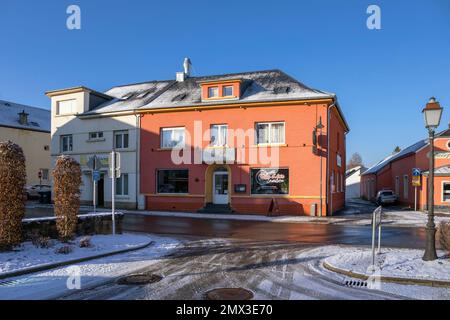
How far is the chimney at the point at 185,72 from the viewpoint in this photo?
99.6ft

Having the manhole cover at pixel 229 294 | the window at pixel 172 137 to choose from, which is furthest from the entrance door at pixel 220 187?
the manhole cover at pixel 229 294

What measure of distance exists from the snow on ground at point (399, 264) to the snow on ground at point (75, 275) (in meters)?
4.41

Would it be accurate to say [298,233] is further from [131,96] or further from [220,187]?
[131,96]

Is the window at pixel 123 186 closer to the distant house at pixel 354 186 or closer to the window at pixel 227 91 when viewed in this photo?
the window at pixel 227 91

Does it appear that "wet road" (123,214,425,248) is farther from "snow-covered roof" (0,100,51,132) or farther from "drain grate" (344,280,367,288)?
"snow-covered roof" (0,100,51,132)

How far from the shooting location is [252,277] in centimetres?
745

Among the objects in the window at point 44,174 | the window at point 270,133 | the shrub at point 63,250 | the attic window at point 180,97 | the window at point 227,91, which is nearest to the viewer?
the shrub at point 63,250

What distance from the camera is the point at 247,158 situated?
76.6 feet

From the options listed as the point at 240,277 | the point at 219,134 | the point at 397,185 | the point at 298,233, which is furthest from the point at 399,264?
the point at 397,185

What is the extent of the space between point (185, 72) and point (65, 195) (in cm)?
2283

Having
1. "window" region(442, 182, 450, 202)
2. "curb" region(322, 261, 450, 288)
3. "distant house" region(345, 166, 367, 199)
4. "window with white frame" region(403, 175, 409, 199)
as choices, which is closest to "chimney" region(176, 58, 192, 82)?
"window with white frame" region(403, 175, 409, 199)

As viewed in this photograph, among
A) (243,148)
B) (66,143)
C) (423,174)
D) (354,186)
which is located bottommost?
(354,186)

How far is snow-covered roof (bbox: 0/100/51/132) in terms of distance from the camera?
41188mm
